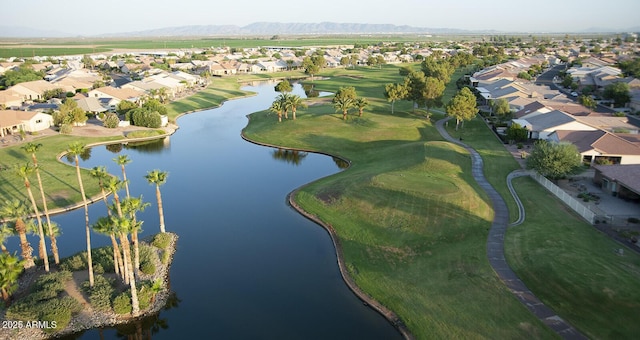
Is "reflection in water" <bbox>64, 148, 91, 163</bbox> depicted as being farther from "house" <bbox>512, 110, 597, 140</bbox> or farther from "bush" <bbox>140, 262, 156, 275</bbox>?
"house" <bbox>512, 110, 597, 140</bbox>

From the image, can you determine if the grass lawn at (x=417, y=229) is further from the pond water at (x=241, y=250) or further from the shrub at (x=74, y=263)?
the shrub at (x=74, y=263)

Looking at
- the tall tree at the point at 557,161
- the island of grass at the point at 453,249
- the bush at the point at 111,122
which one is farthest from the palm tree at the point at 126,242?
the bush at the point at 111,122

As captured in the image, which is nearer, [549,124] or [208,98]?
[549,124]

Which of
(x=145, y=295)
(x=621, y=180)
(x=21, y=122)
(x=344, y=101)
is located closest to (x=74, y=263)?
(x=145, y=295)

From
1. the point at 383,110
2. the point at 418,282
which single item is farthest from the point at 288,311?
the point at 383,110

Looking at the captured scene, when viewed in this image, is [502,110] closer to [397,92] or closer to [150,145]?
[397,92]

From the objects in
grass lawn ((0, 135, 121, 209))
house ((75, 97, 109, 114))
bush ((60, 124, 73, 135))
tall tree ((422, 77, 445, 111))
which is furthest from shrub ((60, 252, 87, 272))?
tall tree ((422, 77, 445, 111))

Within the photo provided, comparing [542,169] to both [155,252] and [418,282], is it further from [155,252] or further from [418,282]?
[155,252]
